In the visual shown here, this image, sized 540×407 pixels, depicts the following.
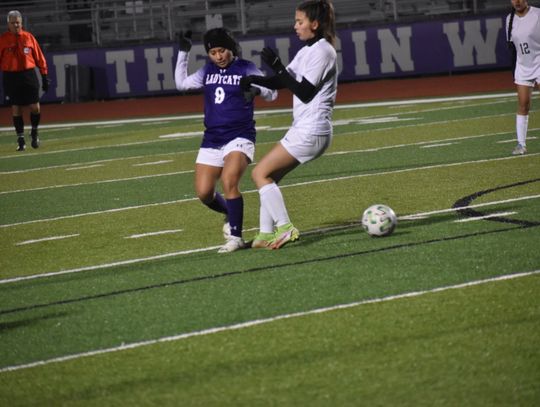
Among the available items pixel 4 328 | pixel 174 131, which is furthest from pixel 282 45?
pixel 4 328

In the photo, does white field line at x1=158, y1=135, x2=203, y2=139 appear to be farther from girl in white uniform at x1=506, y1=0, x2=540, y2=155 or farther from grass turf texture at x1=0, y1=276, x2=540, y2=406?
grass turf texture at x1=0, y1=276, x2=540, y2=406

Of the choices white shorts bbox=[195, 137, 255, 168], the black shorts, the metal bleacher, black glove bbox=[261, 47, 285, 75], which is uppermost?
the metal bleacher

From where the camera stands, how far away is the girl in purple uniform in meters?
8.40

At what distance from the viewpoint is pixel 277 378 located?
5000 mm

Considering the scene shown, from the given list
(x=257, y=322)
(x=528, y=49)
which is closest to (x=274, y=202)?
(x=257, y=322)

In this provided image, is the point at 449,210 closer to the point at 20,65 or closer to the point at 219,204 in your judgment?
the point at 219,204

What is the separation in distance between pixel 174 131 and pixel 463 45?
10157mm

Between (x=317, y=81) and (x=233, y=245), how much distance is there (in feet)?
4.36

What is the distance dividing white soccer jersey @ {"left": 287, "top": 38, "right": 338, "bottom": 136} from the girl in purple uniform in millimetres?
391

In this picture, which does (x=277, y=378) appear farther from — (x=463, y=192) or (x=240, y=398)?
(x=463, y=192)

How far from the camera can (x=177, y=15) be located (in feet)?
102

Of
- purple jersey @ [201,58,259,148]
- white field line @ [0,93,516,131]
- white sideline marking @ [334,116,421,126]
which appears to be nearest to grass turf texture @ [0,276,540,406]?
purple jersey @ [201,58,259,148]

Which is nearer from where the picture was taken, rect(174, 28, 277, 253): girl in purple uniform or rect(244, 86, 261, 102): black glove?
rect(244, 86, 261, 102): black glove

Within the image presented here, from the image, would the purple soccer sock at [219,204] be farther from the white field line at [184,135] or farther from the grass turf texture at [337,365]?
the white field line at [184,135]
